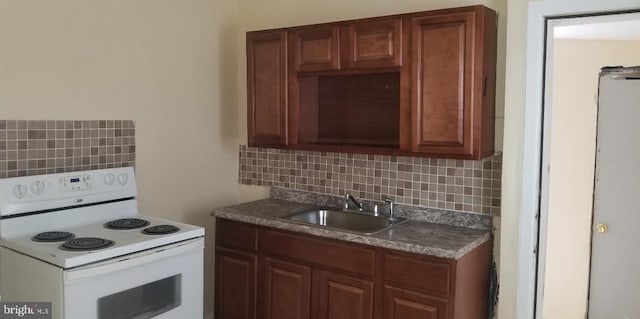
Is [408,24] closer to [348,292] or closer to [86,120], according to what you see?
[348,292]

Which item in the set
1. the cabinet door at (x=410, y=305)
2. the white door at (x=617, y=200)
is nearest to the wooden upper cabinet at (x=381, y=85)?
the cabinet door at (x=410, y=305)

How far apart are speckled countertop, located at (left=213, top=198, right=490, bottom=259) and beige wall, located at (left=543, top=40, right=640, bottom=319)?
147cm

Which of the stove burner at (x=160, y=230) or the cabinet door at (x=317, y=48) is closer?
the stove burner at (x=160, y=230)

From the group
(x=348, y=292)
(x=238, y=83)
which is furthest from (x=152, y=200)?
(x=348, y=292)

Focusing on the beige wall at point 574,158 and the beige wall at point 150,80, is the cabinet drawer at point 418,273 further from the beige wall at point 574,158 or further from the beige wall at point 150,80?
the beige wall at point 574,158

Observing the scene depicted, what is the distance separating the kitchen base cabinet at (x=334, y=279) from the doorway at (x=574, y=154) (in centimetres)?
144

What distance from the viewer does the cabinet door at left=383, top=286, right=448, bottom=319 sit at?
236 centimetres

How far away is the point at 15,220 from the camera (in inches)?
93.2

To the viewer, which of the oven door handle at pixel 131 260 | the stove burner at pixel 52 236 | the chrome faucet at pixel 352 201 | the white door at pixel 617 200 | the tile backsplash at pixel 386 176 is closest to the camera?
the oven door handle at pixel 131 260

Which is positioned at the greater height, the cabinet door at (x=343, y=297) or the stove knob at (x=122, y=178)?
the stove knob at (x=122, y=178)

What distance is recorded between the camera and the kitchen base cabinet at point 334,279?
2.38 meters

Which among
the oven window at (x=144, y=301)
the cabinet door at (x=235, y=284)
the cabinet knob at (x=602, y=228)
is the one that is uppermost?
the cabinet knob at (x=602, y=228)

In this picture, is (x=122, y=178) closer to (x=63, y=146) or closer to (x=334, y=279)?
(x=63, y=146)

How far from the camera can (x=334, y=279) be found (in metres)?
2.67
